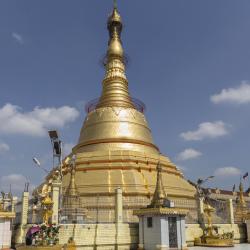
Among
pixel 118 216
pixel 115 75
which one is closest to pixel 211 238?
pixel 118 216

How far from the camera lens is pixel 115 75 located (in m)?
49.2

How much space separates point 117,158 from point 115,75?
15.3 meters

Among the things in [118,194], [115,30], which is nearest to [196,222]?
[118,194]

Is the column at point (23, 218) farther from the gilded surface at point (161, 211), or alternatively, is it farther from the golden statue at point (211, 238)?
the golden statue at point (211, 238)

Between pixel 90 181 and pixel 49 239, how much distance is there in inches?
543

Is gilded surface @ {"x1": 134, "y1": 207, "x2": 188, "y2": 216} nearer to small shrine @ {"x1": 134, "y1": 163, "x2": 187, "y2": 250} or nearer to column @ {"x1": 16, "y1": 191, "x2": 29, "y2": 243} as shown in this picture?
small shrine @ {"x1": 134, "y1": 163, "x2": 187, "y2": 250}

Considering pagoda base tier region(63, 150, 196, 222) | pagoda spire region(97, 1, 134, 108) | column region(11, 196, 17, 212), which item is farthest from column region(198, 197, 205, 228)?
pagoda spire region(97, 1, 134, 108)

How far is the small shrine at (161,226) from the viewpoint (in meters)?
25.7

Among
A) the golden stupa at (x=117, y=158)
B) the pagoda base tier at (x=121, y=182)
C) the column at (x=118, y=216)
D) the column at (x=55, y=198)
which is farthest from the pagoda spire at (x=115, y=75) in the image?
the column at (x=55, y=198)

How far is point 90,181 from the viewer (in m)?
35.4

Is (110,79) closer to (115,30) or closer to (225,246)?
(115,30)

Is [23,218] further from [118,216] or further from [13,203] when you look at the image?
[118,216]

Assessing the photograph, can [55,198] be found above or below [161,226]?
above

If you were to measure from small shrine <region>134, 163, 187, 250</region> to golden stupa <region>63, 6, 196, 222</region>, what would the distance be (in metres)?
4.21
